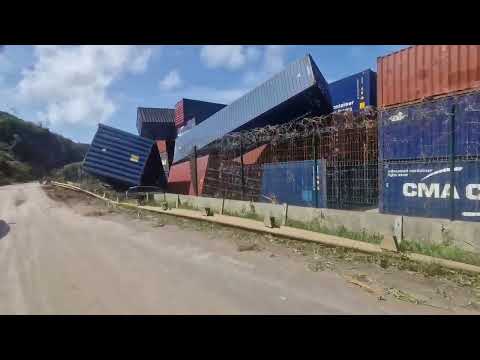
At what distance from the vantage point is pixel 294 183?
991 centimetres

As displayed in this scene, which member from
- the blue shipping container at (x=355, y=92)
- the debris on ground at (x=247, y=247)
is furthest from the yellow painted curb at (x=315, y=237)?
the blue shipping container at (x=355, y=92)

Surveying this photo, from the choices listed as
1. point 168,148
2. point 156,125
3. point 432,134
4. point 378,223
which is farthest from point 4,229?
point 156,125

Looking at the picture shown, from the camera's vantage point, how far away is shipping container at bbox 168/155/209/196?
41.7 ft

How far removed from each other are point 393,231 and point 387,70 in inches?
215

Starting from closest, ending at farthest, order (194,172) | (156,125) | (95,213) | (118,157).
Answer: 1. (95,213)
2. (194,172)
3. (118,157)
4. (156,125)

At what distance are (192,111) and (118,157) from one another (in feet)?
39.6

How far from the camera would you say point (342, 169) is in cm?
902

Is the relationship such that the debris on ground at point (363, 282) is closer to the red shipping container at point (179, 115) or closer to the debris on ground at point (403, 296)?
the debris on ground at point (403, 296)

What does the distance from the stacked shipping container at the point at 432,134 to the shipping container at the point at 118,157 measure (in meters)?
10.6

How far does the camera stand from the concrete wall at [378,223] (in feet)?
17.2

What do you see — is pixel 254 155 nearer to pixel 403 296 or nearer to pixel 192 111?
pixel 403 296
